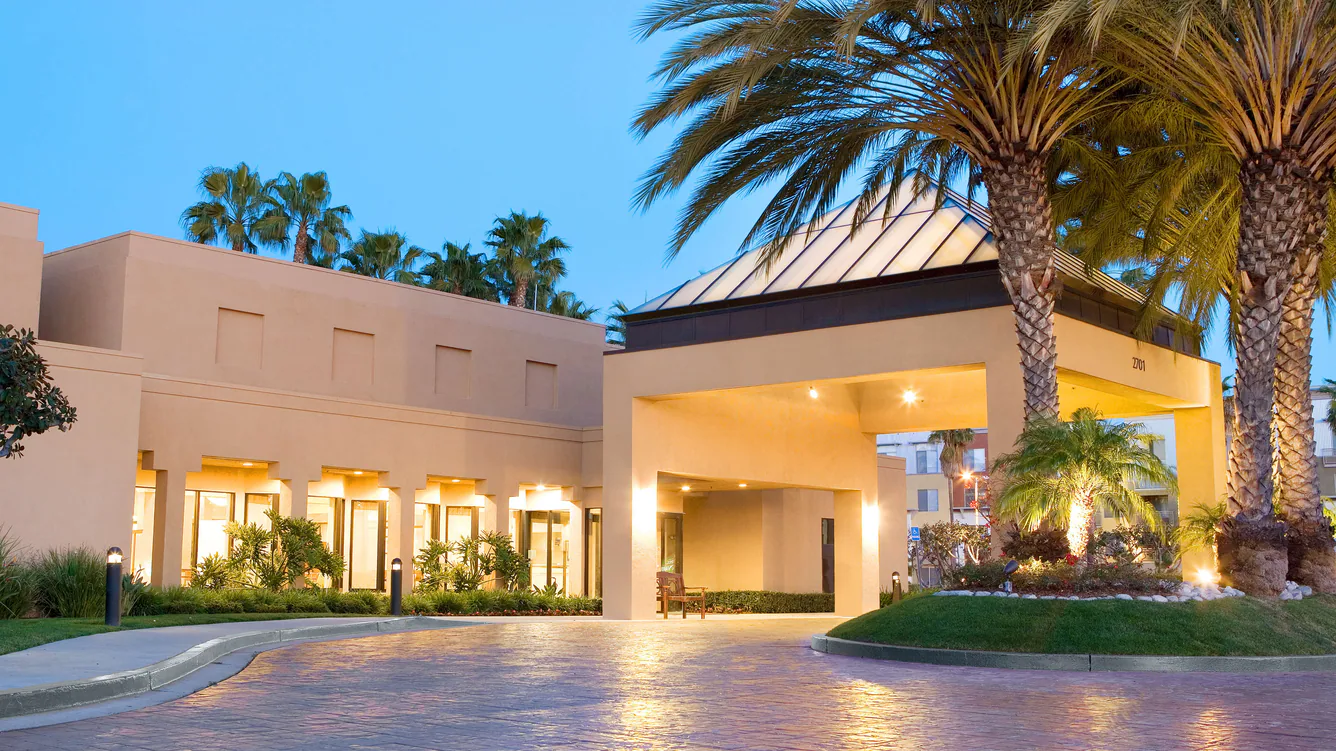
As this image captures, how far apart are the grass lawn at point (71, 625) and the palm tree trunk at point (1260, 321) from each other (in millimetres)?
14941

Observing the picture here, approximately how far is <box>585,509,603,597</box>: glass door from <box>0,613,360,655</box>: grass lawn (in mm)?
9417

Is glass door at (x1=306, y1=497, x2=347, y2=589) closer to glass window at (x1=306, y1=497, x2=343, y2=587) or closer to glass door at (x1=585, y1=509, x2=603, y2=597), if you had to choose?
glass window at (x1=306, y1=497, x2=343, y2=587)

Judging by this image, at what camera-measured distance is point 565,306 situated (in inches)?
2062

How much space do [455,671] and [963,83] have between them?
11.1 m

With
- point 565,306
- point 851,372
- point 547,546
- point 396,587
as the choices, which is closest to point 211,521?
point 396,587

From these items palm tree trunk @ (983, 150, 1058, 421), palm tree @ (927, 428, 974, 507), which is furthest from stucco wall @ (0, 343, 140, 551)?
palm tree @ (927, 428, 974, 507)

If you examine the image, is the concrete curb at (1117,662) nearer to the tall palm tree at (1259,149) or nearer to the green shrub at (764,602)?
the tall palm tree at (1259,149)

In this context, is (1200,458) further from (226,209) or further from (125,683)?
(226,209)

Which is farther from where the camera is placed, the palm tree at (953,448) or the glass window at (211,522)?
the palm tree at (953,448)

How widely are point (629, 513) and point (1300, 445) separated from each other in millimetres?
12153

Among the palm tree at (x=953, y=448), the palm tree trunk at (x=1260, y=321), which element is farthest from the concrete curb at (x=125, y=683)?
the palm tree at (x=953, y=448)

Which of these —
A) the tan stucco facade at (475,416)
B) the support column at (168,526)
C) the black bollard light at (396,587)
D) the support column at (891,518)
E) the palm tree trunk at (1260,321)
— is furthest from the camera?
the support column at (891,518)

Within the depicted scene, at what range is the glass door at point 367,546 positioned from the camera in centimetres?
2880

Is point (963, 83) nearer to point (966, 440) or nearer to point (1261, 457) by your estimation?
point (1261, 457)
